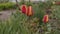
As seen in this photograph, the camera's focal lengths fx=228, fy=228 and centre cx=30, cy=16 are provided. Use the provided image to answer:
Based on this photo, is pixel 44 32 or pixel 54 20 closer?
pixel 44 32

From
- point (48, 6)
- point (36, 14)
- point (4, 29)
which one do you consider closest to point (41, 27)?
point (36, 14)

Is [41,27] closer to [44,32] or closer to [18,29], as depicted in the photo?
[44,32]

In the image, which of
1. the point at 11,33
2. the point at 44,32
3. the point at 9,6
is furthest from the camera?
the point at 9,6

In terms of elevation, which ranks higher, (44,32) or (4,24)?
(4,24)

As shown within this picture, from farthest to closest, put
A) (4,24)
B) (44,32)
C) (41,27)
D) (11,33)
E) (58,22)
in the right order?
(58,22)
(41,27)
(44,32)
(4,24)
(11,33)

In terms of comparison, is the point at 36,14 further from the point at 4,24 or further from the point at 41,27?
the point at 4,24

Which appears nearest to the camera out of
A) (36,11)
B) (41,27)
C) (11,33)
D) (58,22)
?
(11,33)

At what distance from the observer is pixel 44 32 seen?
370 cm

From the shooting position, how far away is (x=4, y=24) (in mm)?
3311

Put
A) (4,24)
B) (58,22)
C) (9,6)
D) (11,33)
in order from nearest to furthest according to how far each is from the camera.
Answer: (11,33) → (4,24) → (58,22) → (9,6)

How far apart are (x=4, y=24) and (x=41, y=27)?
36.0 inches

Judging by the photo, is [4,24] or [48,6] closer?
[4,24]

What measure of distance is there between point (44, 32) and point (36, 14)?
1.03 meters

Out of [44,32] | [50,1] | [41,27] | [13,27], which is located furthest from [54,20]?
[50,1]
